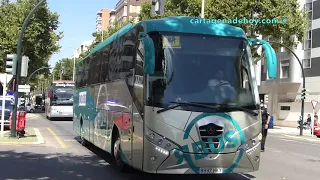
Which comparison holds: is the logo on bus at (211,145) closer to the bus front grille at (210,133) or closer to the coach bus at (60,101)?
the bus front grille at (210,133)

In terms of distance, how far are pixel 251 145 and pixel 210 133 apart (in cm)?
87

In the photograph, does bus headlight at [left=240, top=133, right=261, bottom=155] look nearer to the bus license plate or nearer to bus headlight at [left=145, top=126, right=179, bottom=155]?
the bus license plate


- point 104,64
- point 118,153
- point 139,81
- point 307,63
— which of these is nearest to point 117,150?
point 118,153

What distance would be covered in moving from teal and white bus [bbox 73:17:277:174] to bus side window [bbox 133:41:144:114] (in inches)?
0.8

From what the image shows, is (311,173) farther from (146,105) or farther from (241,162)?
(146,105)

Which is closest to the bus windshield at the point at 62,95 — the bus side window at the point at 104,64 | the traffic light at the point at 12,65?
the traffic light at the point at 12,65

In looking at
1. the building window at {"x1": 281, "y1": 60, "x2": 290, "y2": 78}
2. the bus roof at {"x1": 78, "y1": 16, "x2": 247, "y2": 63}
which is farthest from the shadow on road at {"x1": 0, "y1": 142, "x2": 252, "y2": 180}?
the building window at {"x1": 281, "y1": 60, "x2": 290, "y2": 78}

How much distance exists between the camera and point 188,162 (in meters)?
7.39

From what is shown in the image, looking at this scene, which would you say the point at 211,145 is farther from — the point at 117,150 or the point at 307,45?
the point at 307,45

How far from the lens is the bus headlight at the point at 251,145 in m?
7.68

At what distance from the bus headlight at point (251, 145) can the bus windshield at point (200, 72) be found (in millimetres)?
615

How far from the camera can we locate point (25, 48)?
157ft

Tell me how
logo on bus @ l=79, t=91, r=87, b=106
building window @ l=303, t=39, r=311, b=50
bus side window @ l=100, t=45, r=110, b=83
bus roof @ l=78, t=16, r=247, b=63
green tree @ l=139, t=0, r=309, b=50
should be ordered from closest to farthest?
1. bus roof @ l=78, t=16, r=247, b=63
2. bus side window @ l=100, t=45, r=110, b=83
3. logo on bus @ l=79, t=91, r=87, b=106
4. green tree @ l=139, t=0, r=309, b=50
5. building window @ l=303, t=39, r=311, b=50

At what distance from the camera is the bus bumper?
24.1ft
